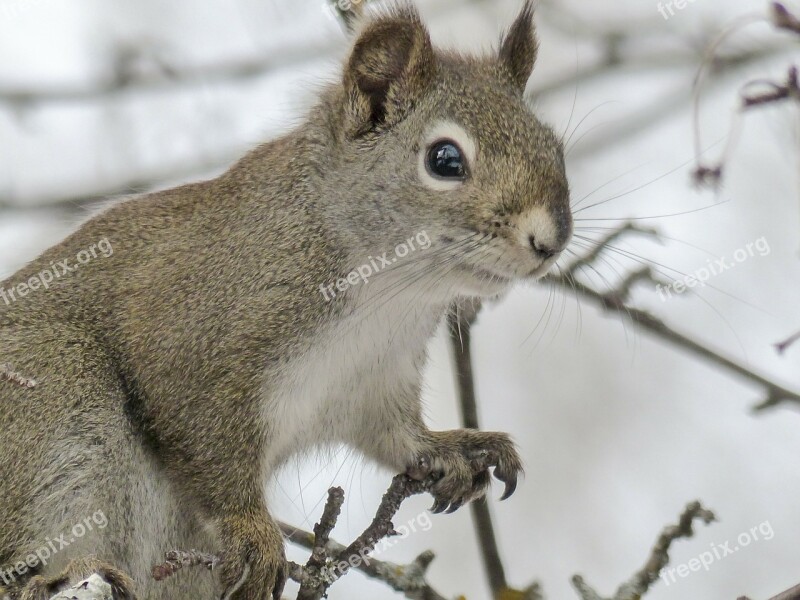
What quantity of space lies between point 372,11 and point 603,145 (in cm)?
155

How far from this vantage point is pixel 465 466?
3.97 meters

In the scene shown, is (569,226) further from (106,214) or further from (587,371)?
(587,371)

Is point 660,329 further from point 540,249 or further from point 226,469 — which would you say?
point 226,469

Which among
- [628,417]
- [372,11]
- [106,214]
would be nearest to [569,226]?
[372,11]

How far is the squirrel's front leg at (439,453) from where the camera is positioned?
392 centimetres

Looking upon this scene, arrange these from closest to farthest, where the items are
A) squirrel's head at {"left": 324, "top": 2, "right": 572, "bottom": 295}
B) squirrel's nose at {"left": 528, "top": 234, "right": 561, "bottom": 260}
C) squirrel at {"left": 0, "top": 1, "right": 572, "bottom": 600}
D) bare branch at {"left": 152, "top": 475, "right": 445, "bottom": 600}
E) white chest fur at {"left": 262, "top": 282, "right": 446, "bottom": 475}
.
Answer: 1. bare branch at {"left": 152, "top": 475, "right": 445, "bottom": 600}
2. squirrel's nose at {"left": 528, "top": 234, "right": 561, "bottom": 260}
3. squirrel's head at {"left": 324, "top": 2, "right": 572, "bottom": 295}
4. squirrel at {"left": 0, "top": 1, "right": 572, "bottom": 600}
5. white chest fur at {"left": 262, "top": 282, "right": 446, "bottom": 475}

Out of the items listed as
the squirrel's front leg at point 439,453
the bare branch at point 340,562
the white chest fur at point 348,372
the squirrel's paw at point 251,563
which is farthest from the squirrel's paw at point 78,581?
the squirrel's front leg at point 439,453

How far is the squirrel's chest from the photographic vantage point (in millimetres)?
3566

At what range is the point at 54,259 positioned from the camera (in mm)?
3908

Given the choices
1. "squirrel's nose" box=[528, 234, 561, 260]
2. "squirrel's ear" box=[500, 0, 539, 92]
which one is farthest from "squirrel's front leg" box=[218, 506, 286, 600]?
"squirrel's ear" box=[500, 0, 539, 92]

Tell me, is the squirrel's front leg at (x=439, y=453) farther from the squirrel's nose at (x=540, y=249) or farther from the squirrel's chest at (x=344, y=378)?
the squirrel's nose at (x=540, y=249)

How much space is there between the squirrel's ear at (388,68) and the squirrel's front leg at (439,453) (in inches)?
39.9

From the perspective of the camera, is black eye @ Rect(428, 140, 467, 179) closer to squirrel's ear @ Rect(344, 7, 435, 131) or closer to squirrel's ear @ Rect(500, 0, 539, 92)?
squirrel's ear @ Rect(344, 7, 435, 131)

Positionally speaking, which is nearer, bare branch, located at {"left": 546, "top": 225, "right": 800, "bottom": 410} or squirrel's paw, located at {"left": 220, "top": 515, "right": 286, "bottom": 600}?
bare branch, located at {"left": 546, "top": 225, "right": 800, "bottom": 410}
